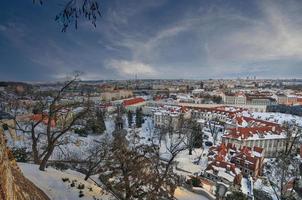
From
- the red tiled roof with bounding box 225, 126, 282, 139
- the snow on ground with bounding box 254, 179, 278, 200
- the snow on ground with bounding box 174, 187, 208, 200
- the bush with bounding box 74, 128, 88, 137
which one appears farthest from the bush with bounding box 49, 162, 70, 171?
the red tiled roof with bounding box 225, 126, 282, 139

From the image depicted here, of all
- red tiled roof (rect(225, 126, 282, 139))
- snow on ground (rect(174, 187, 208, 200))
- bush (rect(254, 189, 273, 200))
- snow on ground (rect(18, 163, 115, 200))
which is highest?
snow on ground (rect(18, 163, 115, 200))

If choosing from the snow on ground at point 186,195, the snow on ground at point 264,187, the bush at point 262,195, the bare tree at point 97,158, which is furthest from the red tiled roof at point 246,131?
the bare tree at point 97,158

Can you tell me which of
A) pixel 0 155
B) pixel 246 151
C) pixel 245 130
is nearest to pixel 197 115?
pixel 245 130

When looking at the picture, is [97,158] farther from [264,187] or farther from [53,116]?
[264,187]

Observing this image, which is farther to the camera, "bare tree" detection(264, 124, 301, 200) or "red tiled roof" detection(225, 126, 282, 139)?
"red tiled roof" detection(225, 126, 282, 139)

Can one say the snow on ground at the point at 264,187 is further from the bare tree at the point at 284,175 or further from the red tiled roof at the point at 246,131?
the red tiled roof at the point at 246,131

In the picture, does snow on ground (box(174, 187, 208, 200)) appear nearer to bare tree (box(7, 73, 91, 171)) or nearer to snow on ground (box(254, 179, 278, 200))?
bare tree (box(7, 73, 91, 171))

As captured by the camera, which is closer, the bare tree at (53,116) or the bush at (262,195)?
the bare tree at (53,116)

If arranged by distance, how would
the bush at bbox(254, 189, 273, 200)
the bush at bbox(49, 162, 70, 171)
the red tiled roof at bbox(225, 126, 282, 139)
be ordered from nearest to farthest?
1. the bush at bbox(49, 162, 70, 171)
2. the bush at bbox(254, 189, 273, 200)
3. the red tiled roof at bbox(225, 126, 282, 139)

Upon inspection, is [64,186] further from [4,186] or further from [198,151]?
[198,151]

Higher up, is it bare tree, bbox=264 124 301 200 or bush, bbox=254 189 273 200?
bare tree, bbox=264 124 301 200

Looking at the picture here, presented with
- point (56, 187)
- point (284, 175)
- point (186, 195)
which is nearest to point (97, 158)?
point (56, 187)
